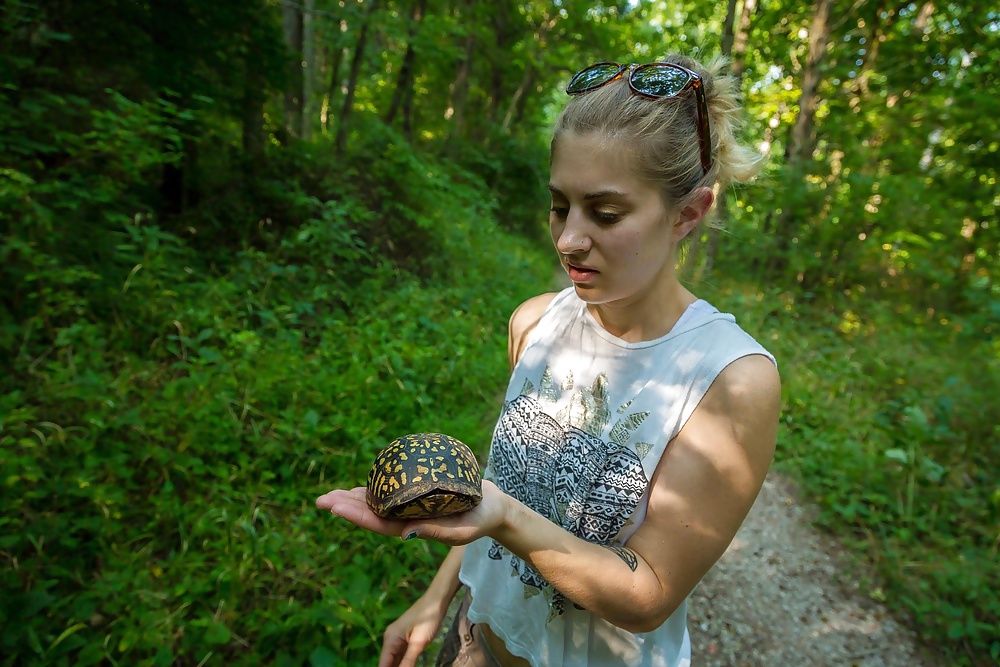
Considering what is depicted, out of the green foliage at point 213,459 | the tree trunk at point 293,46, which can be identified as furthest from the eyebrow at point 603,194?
the tree trunk at point 293,46

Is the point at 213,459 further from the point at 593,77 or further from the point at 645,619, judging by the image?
the point at 593,77

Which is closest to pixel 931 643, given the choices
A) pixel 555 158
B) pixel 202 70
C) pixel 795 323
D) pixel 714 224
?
pixel 714 224

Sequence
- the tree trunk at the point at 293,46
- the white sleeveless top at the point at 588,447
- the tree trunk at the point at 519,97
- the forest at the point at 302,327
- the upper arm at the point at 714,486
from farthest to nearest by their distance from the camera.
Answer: the tree trunk at the point at 519,97, the tree trunk at the point at 293,46, the forest at the point at 302,327, the white sleeveless top at the point at 588,447, the upper arm at the point at 714,486

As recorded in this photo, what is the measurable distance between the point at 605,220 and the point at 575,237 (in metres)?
0.08

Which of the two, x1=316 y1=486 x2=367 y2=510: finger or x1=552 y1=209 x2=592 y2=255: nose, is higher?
x1=552 y1=209 x2=592 y2=255: nose

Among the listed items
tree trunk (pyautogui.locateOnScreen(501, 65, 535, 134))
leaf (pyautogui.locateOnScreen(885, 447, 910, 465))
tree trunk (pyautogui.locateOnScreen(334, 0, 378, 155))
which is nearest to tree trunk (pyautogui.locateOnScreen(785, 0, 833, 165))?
leaf (pyautogui.locateOnScreen(885, 447, 910, 465))

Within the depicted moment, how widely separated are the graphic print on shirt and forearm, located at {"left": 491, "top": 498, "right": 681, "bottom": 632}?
0.17 m

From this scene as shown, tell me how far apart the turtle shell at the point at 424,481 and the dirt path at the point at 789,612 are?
110 inches

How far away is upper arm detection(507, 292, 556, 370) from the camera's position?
167cm

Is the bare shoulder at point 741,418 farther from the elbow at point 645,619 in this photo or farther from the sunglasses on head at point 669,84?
the sunglasses on head at point 669,84

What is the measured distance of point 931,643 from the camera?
128 inches

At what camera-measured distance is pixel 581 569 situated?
106 cm

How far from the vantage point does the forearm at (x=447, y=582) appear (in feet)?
5.25

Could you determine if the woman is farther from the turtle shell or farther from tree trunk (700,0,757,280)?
tree trunk (700,0,757,280)
